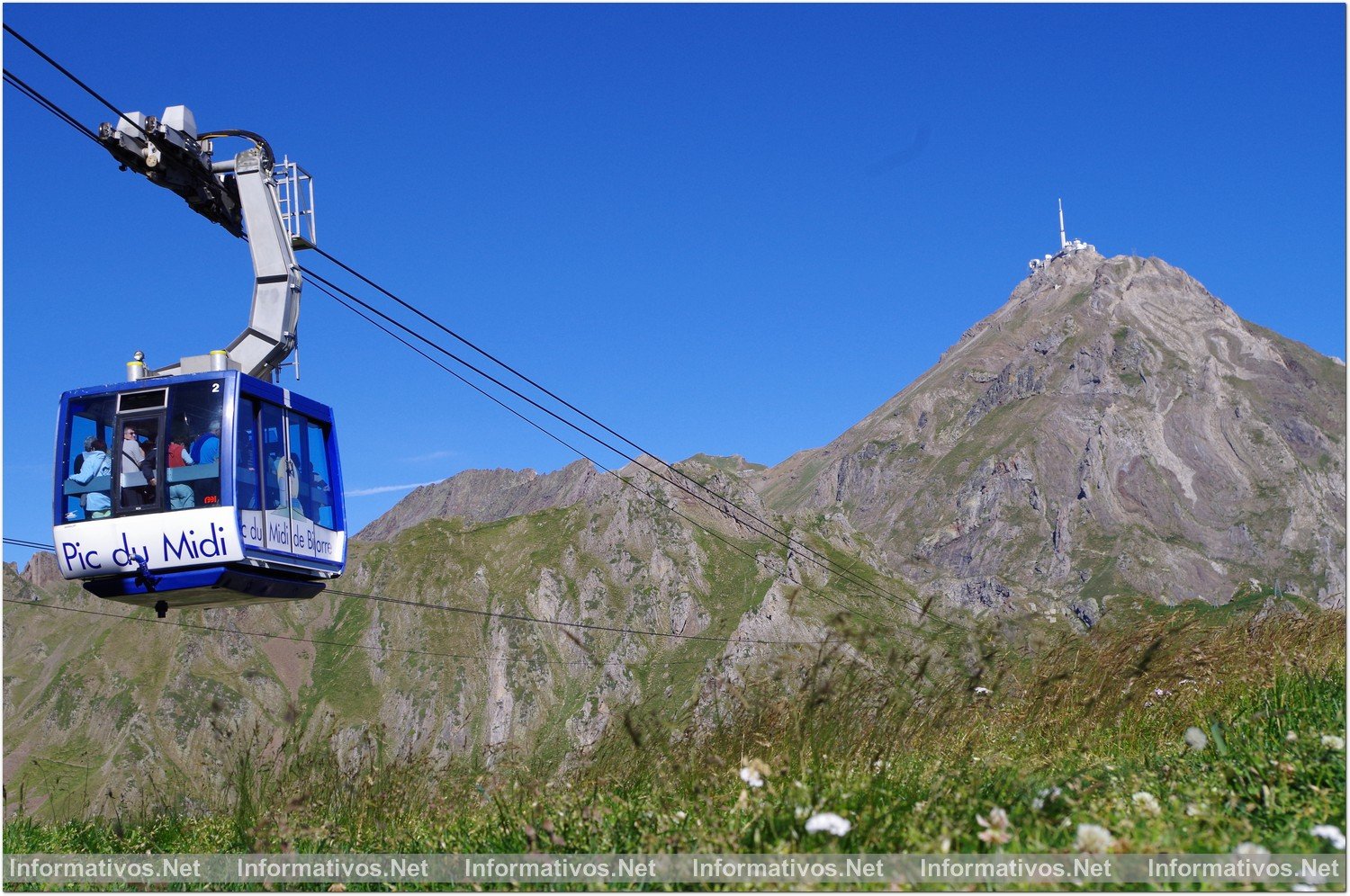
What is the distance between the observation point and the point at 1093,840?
15.0ft

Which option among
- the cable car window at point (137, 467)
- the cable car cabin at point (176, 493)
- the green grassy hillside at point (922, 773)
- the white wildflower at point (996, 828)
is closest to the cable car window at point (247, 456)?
the cable car cabin at point (176, 493)

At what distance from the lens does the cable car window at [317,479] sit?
46.3 ft

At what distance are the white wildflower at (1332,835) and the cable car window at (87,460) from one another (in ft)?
37.9

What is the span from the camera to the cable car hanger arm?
14.4m

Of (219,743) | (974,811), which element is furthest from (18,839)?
(974,811)

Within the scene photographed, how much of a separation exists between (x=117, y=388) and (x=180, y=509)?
63.5 inches

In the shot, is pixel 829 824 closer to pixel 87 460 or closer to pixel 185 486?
pixel 185 486

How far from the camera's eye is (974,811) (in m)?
5.23

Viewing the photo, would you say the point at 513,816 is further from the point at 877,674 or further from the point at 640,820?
the point at 877,674

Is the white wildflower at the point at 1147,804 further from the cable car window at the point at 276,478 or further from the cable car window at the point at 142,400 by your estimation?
the cable car window at the point at 142,400

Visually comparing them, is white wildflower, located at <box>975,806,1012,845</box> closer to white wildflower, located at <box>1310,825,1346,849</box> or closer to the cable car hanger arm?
white wildflower, located at <box>1310,825,1346,849</box>

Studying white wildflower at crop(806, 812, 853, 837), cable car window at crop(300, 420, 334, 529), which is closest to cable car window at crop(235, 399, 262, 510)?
cable car window at crop(300, 420, 334, 529)

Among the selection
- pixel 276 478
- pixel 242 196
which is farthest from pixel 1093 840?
pixel 242 196

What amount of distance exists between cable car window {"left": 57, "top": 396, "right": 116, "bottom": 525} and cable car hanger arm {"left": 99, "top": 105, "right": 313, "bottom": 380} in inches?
63.9
